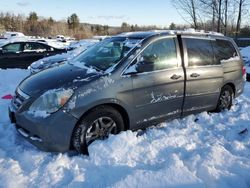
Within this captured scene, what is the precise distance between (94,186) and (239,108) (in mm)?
4151

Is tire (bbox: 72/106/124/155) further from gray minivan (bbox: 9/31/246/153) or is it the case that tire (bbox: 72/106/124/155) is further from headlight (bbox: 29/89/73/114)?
headlight (bbox: 29/89/73/114)

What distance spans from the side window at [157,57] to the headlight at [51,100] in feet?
3.50

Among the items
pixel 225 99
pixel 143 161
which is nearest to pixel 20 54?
pixel 225 99

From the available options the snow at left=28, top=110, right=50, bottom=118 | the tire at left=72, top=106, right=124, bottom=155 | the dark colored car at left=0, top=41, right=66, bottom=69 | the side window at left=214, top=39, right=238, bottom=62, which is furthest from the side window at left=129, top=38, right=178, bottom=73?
the dark colored car at left=0, top=41, right=66, bottom=69

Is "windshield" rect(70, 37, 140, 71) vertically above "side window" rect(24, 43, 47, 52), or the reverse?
"windshield" rect(70, 37, 140, 71)

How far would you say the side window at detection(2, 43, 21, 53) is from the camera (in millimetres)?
13082

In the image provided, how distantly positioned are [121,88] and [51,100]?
37.9 inches

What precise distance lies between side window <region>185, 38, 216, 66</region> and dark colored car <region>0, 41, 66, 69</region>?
8669 mm

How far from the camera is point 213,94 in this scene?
6.10m

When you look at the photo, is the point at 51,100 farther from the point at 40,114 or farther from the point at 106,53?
the point at 106,53

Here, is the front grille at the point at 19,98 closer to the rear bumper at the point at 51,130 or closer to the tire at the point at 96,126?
the rear bumper at the point at 51,130

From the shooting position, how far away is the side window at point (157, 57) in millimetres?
4902

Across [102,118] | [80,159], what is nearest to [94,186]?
[80,159]

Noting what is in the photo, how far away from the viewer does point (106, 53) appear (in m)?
5.29
